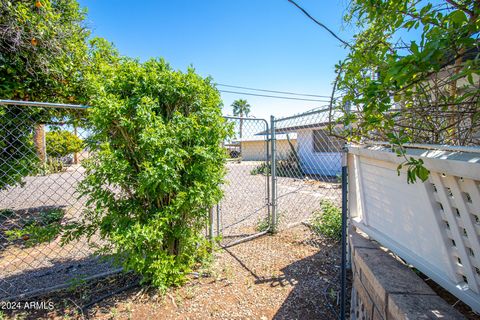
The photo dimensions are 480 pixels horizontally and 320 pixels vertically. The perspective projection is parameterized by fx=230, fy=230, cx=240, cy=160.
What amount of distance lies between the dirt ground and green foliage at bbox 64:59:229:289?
24 centimetres

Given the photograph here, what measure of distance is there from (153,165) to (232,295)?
1608 mm

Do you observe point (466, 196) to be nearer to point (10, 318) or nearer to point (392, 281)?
point (392, 281)

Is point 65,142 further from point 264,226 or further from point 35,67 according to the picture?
point 264,226

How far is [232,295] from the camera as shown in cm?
246

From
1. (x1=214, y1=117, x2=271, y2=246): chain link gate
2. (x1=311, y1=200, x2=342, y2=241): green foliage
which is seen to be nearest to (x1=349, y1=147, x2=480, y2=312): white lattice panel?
(x1=214, y1=117, x2=271, y2=246): chain link gate

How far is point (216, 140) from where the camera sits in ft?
8.58

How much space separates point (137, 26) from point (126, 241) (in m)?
8.34

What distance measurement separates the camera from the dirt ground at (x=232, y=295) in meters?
2.21

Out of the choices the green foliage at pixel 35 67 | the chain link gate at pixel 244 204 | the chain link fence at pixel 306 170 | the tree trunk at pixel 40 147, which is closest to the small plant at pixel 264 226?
the chain link gate at pixel 244 204

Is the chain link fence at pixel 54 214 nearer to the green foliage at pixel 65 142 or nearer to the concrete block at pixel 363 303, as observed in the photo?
the green foliage at pixel 65 142

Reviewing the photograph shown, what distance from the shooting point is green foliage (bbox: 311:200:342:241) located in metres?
3.67

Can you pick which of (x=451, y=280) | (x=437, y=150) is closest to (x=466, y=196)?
(x=437, y=150)

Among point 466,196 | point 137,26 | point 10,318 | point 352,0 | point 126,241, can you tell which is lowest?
point 10,318

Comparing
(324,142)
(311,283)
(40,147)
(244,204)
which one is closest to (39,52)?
(40,147)
